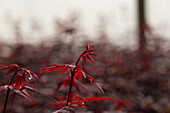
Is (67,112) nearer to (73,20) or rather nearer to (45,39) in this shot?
(73,20)

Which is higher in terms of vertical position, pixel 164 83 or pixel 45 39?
pixel 45 39

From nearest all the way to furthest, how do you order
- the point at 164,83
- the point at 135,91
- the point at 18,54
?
the point at 135,91
the point at 164,83
the point at 18,54

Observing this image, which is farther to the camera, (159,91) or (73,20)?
(73,20)

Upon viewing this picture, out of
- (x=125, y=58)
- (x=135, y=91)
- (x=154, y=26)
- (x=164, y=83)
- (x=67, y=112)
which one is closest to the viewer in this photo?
(x=67, y=112)

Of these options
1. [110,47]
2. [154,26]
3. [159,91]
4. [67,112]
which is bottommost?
[159,91]

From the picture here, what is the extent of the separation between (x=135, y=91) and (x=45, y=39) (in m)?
3.11

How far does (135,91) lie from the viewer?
3951 millimetres

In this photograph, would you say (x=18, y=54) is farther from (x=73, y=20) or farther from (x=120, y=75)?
(x=120, y=75)

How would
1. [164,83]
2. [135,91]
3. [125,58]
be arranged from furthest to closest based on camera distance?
[125,58]
[164,83]
[135,91]

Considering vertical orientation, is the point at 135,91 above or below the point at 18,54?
below

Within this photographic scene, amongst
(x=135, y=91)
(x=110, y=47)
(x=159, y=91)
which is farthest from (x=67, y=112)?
(x=110, y=47)

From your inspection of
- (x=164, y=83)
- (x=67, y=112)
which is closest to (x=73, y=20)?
(x=164, y=83)

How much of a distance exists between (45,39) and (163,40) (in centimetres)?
295

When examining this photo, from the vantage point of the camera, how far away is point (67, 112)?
32.1 inches
